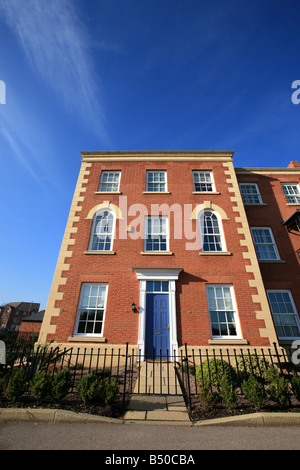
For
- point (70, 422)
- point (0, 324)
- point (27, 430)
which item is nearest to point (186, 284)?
point (70, 422)

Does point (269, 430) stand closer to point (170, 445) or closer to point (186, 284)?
point (170, 445)

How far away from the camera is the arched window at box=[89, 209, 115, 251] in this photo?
11.4m

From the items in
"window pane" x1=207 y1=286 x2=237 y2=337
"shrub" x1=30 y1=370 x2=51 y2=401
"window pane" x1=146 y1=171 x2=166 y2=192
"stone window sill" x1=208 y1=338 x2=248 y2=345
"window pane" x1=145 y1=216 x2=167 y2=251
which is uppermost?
"window pane" x1=146 y1=171 x2=166 y2=192

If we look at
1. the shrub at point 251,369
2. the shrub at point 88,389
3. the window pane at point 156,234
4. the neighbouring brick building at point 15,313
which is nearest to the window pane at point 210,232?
the window pane at point 156,234

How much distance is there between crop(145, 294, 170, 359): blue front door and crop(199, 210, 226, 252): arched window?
362 cm

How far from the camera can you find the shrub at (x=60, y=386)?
501 centimetres

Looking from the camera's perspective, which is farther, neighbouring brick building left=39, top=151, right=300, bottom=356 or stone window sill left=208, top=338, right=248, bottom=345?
neighbouring brick building left=39, top=151, right=300, bottom=356

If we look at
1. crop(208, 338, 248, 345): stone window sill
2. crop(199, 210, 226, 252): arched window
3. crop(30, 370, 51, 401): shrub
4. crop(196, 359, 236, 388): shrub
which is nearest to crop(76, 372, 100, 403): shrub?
crop(30, 370, 51, 401): shrub

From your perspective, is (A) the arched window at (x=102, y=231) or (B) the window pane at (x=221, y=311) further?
(A) the arched window at (x=102, y=231)

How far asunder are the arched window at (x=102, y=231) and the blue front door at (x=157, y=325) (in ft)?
12.0

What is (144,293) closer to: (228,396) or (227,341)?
(227,341)

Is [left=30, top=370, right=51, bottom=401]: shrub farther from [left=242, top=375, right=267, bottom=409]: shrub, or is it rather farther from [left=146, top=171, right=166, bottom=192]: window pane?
[left=146, top=171, right=166, bottom=192]: window pane

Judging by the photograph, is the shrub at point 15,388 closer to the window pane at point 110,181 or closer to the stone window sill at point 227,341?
the stone window sill at point 227,341
